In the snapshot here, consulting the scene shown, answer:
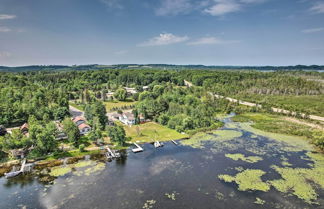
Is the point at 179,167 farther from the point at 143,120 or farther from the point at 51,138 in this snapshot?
the point at 143,120

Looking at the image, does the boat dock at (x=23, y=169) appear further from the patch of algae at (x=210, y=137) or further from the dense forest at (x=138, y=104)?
the patch of algae at (x=210, y=137)

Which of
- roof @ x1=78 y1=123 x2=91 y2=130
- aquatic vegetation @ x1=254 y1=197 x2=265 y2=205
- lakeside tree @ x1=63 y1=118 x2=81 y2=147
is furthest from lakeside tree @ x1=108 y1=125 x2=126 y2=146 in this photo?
aquatic vegetation @ x1=254 y1=197 x2=265 y2=205

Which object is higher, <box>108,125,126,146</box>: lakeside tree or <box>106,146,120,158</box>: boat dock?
<box>108,125,126,146</box>: lakeside tree

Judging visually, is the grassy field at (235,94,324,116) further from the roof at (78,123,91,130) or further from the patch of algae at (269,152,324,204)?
the roof at (78,123,91,130)

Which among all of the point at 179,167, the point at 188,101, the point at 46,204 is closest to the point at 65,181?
the point at 46,204

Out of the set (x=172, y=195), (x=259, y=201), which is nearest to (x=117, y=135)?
(x=172, y=195)

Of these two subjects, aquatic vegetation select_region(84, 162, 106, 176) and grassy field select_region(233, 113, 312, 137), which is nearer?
aquatic vegetation select_region(84, 162, 106, 176)
